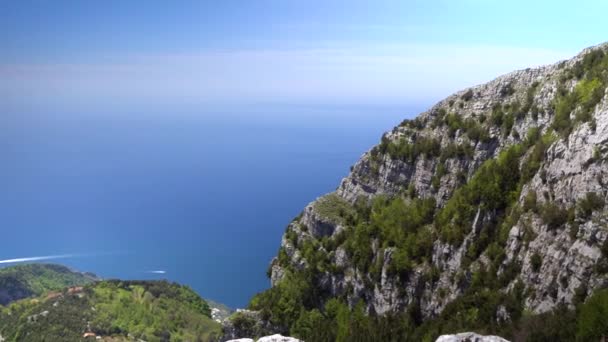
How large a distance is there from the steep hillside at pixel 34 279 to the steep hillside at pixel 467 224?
125 metres

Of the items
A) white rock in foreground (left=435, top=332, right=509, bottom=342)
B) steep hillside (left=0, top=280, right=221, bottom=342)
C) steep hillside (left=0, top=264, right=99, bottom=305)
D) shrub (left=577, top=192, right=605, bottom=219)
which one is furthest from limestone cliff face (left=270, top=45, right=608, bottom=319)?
steep hillside (left=0, top=264, right=99, bottom=305)

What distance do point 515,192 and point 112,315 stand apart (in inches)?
4049

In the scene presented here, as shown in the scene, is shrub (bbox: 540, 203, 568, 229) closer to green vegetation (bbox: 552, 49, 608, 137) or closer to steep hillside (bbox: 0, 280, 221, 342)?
green vegetation (bbox: 552, 49, 608, 137)

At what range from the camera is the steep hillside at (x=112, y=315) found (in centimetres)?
9931

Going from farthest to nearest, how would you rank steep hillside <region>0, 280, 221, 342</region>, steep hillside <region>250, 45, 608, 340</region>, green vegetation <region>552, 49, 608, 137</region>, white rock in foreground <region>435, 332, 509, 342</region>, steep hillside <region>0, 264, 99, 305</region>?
steep hillside <region>0, 264, 99, 305</region> < steep hillside <region>0, 280, 221, 342</region> < green vegetation <region>552, 49, 608, 137</region> < steep hillside <region>250, 45, 608, 340</region> < white rock in foreground <region>435, 332, 509, 342</region>

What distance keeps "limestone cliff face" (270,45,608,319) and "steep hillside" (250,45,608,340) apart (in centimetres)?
10

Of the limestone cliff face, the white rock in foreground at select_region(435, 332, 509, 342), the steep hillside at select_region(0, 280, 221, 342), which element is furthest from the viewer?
the steep hillside at select_region(0, 280, 221, 342)

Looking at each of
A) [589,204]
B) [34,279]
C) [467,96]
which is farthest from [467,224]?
[34,279]

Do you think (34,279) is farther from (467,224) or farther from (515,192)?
(515,192)

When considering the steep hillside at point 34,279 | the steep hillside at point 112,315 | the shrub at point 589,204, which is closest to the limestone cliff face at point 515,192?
the shrub at point 589,204

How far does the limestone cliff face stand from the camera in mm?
22766

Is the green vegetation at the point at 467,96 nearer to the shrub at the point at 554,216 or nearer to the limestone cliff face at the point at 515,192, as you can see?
the limestone cliff face at the point at 515,192

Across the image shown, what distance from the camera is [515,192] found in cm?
2972

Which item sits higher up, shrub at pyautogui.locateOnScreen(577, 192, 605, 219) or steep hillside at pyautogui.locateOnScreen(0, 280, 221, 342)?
shrub at pyautogui.locateOnScreen(577, 192, 605, 219)
